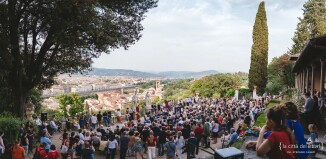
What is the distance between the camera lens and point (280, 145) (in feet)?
11.3

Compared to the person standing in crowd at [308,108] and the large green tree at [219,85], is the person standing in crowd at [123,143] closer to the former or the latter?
the person standing in crowd at [308,108]

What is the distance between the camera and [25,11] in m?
15.0

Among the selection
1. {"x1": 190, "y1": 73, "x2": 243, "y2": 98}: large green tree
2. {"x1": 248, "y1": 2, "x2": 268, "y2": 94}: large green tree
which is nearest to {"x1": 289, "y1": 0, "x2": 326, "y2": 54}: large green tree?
{"x1": 248, "y1": 2, "x2": 268, "y2": 94}: large green tree

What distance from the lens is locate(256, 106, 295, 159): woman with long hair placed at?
11.2 feet

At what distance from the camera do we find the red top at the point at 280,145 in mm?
3430

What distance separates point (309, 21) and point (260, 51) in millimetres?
7738

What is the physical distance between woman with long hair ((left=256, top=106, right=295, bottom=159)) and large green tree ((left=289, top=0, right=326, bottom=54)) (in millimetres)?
38794

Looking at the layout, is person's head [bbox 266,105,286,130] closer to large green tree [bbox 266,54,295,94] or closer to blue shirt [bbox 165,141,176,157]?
blue shirt [bbox 165,141,176,157]

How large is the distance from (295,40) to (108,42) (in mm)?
32441

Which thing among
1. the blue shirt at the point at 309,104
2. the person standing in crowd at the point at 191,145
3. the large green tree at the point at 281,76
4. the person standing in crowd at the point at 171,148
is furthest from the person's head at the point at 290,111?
the large green tree at the point at 281,76

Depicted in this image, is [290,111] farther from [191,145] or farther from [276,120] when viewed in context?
[191,145]

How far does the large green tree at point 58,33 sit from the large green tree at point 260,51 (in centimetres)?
2419

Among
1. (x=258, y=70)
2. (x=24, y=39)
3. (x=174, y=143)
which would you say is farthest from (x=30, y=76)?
(x=258, y=70)

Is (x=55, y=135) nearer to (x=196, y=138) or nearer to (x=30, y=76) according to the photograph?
(x=30, y=76)
